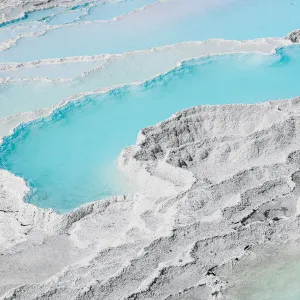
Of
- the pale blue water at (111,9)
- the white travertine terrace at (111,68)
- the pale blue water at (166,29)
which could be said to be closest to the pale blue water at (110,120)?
the white travertine terrace at (111,68)

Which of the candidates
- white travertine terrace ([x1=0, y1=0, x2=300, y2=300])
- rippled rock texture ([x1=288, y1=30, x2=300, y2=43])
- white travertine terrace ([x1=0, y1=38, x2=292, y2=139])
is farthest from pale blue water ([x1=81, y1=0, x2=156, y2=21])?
white travertine terrace ([x1=0, y1=0, x2=300, y2=300])

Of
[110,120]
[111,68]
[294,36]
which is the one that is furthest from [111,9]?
[110,120]

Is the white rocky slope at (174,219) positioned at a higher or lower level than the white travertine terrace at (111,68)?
lower

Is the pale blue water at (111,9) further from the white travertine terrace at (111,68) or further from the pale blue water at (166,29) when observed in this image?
the white travertine terrace at (111,68)

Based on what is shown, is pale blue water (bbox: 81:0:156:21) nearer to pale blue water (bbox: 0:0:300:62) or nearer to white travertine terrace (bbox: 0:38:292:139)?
pale blue water (bbox: 0:0:300:62)

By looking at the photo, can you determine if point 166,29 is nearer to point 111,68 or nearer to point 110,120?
point 111,68

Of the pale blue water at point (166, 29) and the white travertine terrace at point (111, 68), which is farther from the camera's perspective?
the pale blue water at point (166, 29)
